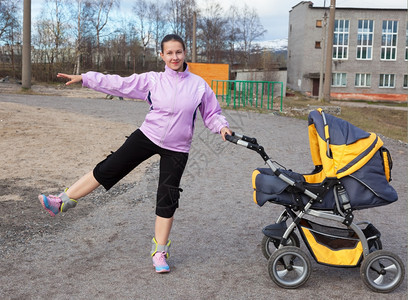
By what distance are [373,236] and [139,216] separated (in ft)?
8.59

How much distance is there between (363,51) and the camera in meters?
57.6

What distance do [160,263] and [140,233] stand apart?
1.03 meters

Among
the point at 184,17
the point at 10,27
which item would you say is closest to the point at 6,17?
the point at 10,27

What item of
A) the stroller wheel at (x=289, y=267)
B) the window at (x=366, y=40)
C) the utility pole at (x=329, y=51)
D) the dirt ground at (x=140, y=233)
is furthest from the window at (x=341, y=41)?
the stroller wheel at (x=289, y=267)

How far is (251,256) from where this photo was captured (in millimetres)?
4418

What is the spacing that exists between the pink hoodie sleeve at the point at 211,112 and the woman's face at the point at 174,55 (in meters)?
0.31

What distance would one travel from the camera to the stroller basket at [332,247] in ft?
12.6

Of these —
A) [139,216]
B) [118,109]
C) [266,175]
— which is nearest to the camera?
[266,175]

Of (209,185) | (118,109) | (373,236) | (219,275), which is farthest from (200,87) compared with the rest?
(118,109)

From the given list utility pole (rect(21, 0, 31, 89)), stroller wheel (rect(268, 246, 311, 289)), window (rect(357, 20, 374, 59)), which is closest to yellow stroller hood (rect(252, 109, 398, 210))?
stroller wheel (rect(268, 246, 311, 289))

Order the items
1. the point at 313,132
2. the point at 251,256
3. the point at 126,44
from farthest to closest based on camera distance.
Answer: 1. the point at 126,44
2. the point at 251,256
3. the point at 313,132

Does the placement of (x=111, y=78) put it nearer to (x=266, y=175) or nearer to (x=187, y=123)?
(x=187, y=123)

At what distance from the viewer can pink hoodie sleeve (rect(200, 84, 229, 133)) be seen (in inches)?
162

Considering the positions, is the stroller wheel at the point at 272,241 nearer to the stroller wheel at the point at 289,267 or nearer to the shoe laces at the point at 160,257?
the stroller wheel at the point at 289,267
